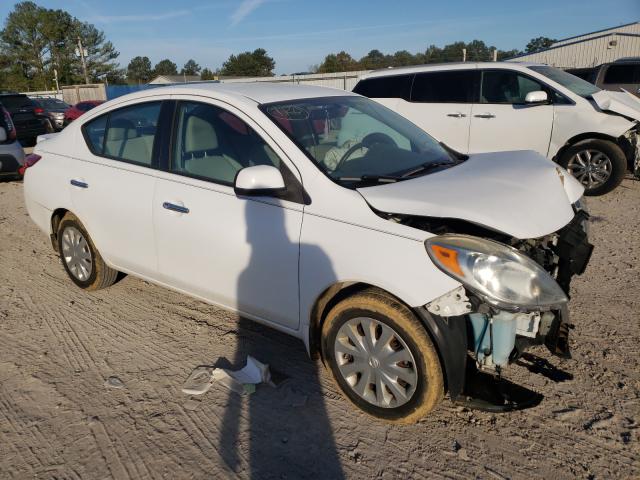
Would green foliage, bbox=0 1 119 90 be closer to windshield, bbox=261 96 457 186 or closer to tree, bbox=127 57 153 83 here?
tree, bbox=127 57 153 83

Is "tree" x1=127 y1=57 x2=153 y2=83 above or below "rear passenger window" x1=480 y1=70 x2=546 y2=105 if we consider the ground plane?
above

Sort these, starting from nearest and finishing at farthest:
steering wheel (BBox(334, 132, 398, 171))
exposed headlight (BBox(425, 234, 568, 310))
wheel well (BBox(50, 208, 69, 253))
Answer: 1. exposed headlight (BBox(425, 234, 568, 310))
2. steering wheel (BBox(334, 132, 398, 171))
3. wheel well (BBox(50, 208, 69, 253))

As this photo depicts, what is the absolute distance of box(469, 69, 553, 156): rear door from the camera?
24.7ft

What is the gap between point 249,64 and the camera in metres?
81.5

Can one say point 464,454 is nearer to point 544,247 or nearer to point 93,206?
point 544,247

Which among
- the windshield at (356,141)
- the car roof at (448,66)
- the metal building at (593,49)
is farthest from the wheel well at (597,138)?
the metal building at (593,49)

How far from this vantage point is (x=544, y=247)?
2865 mm

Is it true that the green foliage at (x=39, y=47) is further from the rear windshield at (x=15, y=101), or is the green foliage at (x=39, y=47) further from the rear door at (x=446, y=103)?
the rear door at (x=446, y=103)

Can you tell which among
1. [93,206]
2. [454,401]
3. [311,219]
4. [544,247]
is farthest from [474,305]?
[93,206]

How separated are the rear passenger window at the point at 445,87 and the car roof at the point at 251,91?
4599mm

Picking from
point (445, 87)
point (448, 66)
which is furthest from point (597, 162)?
point (448, 66)

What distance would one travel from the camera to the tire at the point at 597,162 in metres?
7.20

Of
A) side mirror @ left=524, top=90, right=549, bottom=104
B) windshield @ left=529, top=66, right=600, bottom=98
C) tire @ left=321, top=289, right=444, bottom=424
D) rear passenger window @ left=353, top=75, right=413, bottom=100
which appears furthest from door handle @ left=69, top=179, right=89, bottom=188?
windshield @ left=529, top=66, right=600, bottom=98

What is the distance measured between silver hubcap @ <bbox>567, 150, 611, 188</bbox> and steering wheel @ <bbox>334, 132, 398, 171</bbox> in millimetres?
4978
